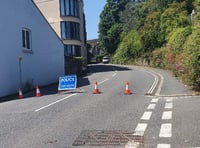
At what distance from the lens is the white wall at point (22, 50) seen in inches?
932

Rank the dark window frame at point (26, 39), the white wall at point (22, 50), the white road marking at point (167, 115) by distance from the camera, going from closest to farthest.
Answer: the white road marking at point (167, 115) → the white wall at point (22, 50) → the dark window frame at point (26, 39)

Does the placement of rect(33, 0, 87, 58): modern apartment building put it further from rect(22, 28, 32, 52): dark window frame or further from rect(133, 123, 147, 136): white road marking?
rect(133, 123, 147, 136): white road marking

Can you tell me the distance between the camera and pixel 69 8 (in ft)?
193

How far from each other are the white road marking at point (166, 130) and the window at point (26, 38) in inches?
729

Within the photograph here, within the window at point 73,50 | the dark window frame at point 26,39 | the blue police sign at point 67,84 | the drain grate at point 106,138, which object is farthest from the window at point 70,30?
the drain grate at point 106,138

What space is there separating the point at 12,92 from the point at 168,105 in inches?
498

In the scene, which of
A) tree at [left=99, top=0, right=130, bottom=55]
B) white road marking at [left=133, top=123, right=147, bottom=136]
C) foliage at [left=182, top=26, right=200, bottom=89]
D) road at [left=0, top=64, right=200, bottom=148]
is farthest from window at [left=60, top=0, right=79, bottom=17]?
white road marking at [left=133, top=123, right=147, bottom=136]

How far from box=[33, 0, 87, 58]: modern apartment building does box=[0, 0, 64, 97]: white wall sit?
73.5 feet

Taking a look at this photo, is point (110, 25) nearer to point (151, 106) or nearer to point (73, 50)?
point (73, 50)

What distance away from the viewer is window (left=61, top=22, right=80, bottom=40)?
190ft

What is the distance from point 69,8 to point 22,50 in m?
33.4

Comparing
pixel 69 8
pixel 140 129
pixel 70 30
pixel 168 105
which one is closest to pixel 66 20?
pixel 70 30

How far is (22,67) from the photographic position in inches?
A: 1038

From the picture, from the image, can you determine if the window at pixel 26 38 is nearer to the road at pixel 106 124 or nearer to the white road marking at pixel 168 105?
the road at pixel 106 124
